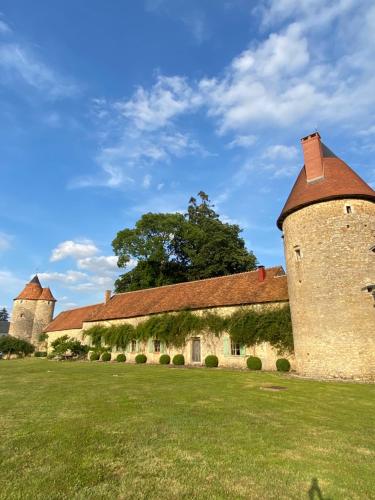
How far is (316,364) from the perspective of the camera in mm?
14875

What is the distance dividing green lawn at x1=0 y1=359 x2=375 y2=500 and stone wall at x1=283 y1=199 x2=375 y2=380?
447cm

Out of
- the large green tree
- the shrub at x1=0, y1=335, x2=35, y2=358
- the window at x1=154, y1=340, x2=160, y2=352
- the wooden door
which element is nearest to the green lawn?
the wooden door

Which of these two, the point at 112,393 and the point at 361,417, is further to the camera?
the point at 112,393

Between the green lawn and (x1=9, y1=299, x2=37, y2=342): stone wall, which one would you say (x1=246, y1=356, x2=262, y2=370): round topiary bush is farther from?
(x1=9, y1=299, x2=37, y2=342): stone wall

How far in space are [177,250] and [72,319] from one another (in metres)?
14.9

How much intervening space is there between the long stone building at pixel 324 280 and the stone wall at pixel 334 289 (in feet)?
0.13

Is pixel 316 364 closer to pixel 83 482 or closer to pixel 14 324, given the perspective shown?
pixel 83 482

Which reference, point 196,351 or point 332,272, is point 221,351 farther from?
point 332,272

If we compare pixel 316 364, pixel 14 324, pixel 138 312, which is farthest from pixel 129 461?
pixel 14 324

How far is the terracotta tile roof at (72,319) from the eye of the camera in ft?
119

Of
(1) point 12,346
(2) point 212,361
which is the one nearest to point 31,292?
(1) point 12,346

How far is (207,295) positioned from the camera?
22.5 meters

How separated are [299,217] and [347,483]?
13941mm

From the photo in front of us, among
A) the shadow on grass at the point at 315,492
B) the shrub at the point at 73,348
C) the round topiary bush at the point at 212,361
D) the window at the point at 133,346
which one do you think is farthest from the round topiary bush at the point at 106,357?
the shadow on grass at the point at 315,492
